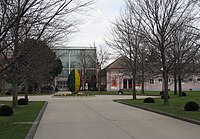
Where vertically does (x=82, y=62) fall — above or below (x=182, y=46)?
above

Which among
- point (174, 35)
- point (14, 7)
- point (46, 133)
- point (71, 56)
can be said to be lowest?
point (46, 133)

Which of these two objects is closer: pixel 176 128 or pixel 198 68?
pixel 176 128

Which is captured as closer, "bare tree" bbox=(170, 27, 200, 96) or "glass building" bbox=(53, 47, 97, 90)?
"bare tree" bbox=(170, 27, 200, 96)

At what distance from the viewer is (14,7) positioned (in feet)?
29.8

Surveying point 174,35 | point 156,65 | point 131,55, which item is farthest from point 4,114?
point 156,65

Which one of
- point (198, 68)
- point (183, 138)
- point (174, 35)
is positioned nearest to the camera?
point (183, 138)

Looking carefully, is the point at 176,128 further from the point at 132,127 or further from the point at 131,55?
the point at 131,55

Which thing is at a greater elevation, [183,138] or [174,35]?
[174,35]

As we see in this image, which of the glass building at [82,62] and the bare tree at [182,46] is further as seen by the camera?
the glass building at [82,62]

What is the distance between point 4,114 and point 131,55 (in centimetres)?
2031

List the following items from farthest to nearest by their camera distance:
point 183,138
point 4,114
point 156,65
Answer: point 156,65 < point 4,114 < point 183,138

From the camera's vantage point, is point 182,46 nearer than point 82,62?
Yes

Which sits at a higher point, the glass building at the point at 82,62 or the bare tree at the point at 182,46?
the glass building at the point at 82,62

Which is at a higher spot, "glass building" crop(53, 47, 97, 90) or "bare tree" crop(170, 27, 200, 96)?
"glass building" crop(53, 47, 97, 90)
